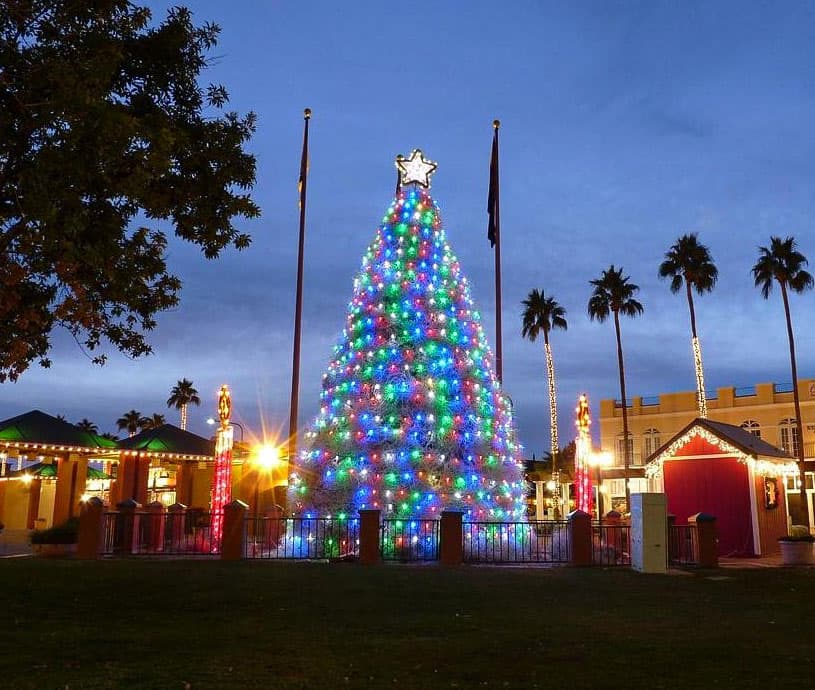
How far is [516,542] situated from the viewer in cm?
1859

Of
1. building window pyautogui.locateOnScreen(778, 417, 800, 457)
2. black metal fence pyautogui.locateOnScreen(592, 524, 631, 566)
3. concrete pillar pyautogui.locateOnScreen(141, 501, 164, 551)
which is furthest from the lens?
building window pyautogui.locateOnScreen(778, 417, 800, 457)

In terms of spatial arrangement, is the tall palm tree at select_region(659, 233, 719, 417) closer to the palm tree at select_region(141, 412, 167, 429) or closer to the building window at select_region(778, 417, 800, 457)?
the building window at select_region(778, 417, 800, 457)

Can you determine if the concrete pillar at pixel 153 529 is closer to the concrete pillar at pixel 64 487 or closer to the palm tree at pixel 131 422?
the concrete pillar at pixel 64 487

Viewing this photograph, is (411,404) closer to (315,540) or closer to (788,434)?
(315,540)

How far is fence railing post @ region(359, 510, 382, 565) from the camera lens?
1667cm

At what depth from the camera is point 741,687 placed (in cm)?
A: 621

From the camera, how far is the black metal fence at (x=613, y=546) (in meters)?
18.1

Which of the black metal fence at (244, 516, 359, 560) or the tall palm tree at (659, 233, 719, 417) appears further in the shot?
the tall palm tree at (659, 233, 719, 417)

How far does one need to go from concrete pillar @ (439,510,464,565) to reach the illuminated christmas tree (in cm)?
107

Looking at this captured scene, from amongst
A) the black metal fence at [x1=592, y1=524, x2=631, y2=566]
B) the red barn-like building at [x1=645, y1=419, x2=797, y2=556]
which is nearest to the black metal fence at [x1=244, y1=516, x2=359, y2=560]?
the black metal fence at [x1=592, y1=524, x2=631, y2=566]

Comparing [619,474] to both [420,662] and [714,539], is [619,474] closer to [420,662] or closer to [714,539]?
[714,539]

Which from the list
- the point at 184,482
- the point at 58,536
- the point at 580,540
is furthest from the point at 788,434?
the point at 58,536

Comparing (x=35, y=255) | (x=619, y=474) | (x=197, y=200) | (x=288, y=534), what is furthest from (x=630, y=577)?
(x=619, y=474)

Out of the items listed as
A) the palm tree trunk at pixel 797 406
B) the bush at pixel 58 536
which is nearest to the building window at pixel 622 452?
the palm tree trunk at pixel 797 406
